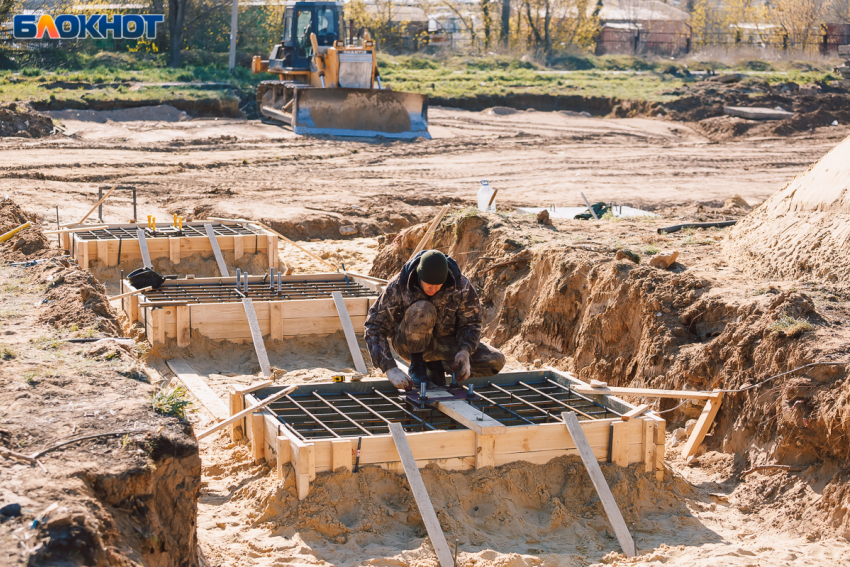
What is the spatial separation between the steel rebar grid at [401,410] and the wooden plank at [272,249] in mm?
4809

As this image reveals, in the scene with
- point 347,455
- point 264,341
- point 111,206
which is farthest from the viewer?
point 111,206

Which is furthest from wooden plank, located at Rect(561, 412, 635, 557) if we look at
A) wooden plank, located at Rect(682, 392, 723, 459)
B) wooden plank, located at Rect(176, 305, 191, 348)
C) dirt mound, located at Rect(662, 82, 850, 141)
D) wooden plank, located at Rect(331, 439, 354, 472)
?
dirt mound, located at Rect(662, 82, 850, 141)

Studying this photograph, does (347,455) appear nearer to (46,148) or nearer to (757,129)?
(46,148)

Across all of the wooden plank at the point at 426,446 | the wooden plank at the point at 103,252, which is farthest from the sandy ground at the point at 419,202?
the wooden plank at the point at 103,252

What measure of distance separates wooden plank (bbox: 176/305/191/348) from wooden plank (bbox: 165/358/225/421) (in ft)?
0.54

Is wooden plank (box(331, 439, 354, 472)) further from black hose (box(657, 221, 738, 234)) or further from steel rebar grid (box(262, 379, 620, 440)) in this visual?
black hose (box(657, 221, 738, 234))

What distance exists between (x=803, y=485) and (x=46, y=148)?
18037 millimetres

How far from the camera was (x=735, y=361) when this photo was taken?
6.52 metres

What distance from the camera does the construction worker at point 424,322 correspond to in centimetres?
598

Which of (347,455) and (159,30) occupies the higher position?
(159,30)

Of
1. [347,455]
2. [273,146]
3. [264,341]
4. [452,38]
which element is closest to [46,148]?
[273,146]

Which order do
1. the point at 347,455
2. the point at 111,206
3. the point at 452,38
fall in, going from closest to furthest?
the point at 347,455
the point at 111,206
the point at 452,38

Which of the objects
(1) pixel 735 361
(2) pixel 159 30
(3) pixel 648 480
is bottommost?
(3) pixel 648 480

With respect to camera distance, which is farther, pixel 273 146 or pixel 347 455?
pixel 273 146
